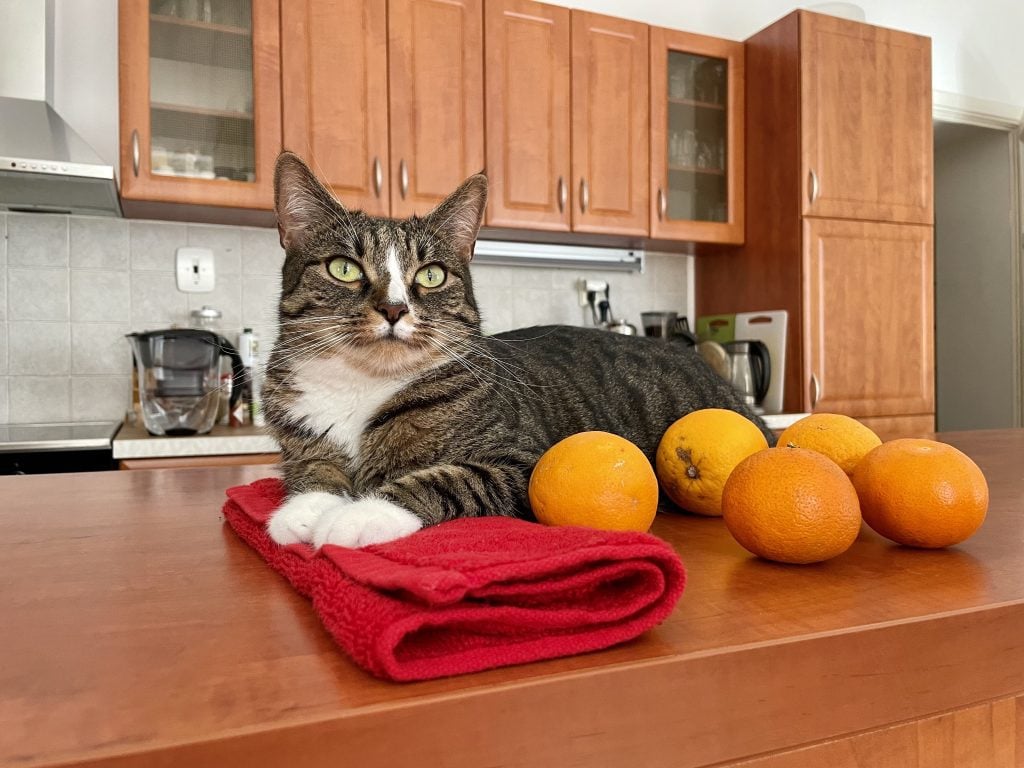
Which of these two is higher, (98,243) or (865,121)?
(865,121)

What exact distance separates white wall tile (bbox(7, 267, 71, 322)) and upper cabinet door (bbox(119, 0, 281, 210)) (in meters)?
0.51

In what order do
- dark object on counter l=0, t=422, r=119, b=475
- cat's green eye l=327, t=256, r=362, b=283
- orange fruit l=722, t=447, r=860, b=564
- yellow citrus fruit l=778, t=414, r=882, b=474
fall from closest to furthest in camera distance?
1. orange fruit l=722, t=447, r=860, b=564
2. yellow citrus fruit l=778, t=414, r=882, b=474
3. cat's green eye l=327, t=256, r=362, b=283
4. dark object on counter l=0, t=422, r=119, b=475

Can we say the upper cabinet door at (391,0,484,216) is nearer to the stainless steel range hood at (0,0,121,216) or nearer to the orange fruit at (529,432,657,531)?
the stainless steel range hood at (0,0,121,216)

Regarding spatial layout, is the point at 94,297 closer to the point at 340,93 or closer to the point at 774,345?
the point at 340,93

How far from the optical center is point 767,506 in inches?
20.6

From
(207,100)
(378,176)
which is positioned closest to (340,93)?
(378,176)

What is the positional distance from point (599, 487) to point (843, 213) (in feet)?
8.78

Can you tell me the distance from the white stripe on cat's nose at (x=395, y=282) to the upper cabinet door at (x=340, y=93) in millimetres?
1680

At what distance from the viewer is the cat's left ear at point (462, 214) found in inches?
33.3

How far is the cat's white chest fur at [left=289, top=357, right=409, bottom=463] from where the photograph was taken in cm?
77

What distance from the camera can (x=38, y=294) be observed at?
2438 mm

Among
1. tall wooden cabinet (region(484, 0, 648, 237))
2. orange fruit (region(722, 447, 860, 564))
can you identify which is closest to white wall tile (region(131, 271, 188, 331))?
tall wooden cabinet (region(484, 0, 648, 237))

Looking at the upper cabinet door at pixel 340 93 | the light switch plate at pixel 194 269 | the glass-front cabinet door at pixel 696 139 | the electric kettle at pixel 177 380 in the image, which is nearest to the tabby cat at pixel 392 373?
the electric kettle at pixel 177 380

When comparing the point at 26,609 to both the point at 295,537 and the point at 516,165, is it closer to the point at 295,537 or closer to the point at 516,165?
the point at 295,537
